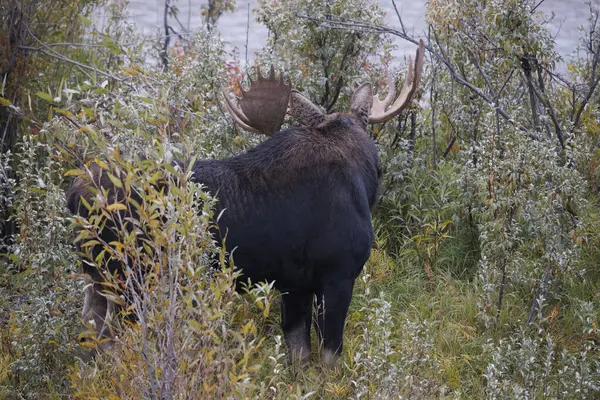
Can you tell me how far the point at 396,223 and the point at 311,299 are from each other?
1.90m

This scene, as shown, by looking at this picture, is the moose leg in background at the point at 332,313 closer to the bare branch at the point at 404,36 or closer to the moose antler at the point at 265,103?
the moose antler at the point at 265,103

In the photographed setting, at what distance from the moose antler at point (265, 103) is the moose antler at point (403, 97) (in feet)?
2.50

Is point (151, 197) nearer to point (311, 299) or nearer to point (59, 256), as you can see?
point (59, 256)

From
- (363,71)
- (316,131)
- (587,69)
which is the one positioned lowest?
(316,131)

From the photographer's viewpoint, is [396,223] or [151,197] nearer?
[151,197]

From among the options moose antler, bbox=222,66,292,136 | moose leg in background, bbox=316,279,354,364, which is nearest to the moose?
moose leg in background, bbox=316,279,354,364

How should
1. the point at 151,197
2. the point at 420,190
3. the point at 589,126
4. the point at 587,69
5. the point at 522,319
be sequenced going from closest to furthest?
the point at 151,197 → the point at 522,319 → the point at 589,126 → the point at 420,190 → the point at 587,69

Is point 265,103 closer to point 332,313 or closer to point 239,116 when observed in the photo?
point 239,116

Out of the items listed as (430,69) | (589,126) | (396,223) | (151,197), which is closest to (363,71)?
(430,69)

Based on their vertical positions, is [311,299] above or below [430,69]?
below

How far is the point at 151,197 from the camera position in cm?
359

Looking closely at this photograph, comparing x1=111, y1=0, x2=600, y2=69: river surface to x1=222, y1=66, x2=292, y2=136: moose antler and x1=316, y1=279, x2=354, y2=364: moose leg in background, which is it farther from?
x1=316, y1=279, x2=354, y2=364: moose leg in background

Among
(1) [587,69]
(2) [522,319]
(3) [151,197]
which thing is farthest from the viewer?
(1) [587,69]

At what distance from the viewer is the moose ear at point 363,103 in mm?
6094
